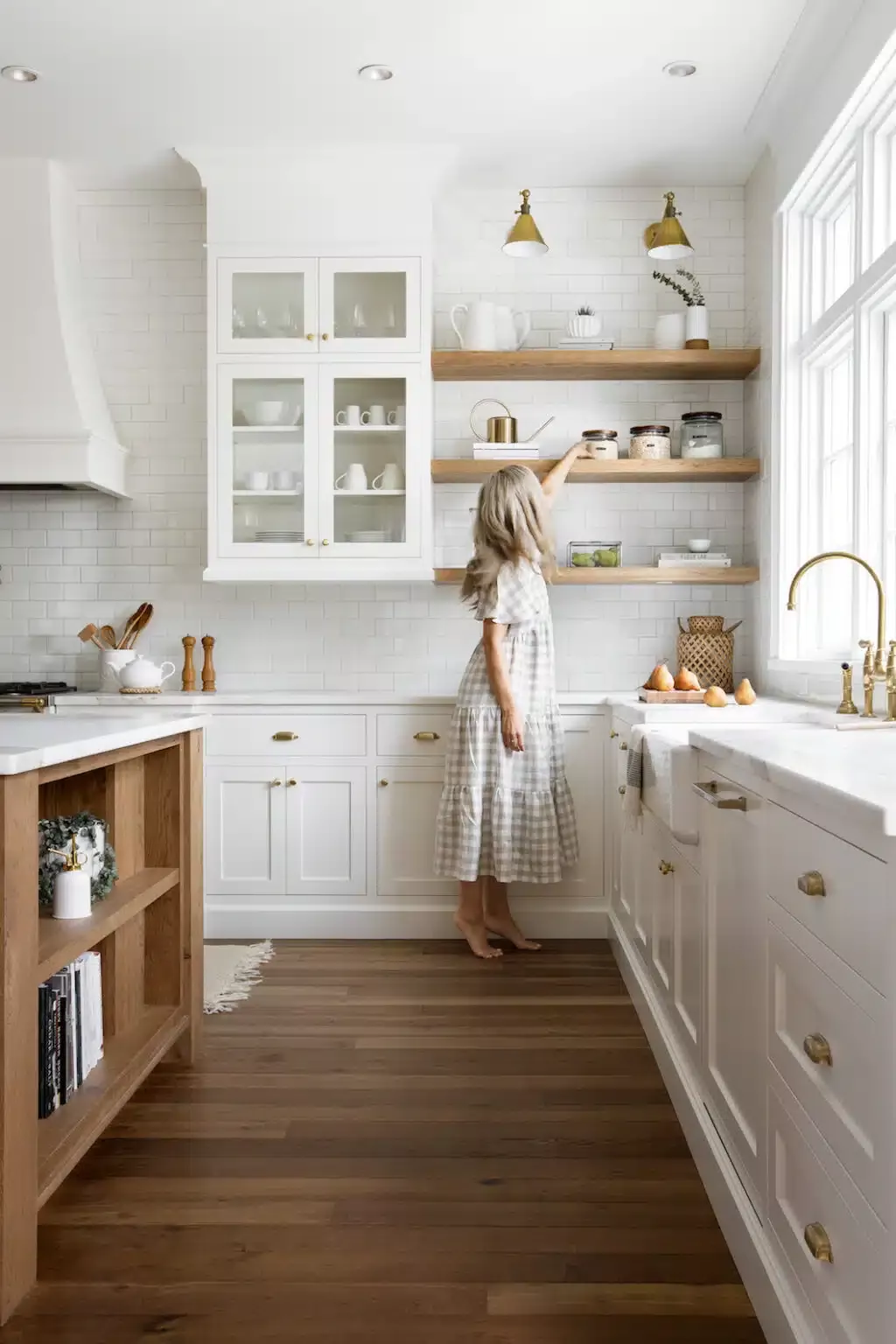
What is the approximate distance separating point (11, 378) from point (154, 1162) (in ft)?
10.1

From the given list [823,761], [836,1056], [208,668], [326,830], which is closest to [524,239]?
[208,668]

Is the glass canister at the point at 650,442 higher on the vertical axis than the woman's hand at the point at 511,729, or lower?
higher

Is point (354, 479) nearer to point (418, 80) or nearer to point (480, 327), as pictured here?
point (480, 327)

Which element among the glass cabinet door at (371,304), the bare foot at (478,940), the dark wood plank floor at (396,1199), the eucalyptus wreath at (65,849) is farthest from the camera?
the glass cabinet door at (371,304)

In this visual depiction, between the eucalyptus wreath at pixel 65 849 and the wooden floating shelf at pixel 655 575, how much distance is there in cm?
208

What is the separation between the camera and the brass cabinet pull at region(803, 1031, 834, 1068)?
1.34 meters

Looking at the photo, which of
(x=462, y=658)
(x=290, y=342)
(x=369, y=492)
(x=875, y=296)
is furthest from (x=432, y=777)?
(x=875, y=296)

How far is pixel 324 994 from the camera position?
3.34 meters

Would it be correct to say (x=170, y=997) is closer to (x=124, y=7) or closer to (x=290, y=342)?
(x=290, y=342)

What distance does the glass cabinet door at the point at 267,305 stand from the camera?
13.5 ft

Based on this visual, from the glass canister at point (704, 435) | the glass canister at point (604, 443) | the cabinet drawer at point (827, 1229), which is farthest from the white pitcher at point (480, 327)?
the cabinet drawer at point (827, 1229)

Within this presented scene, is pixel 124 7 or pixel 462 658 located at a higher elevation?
pixel 124 7

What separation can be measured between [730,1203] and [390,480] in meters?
2.89

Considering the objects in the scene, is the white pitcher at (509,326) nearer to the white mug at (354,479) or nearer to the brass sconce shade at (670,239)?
the brass sconce shade at (670,239)
